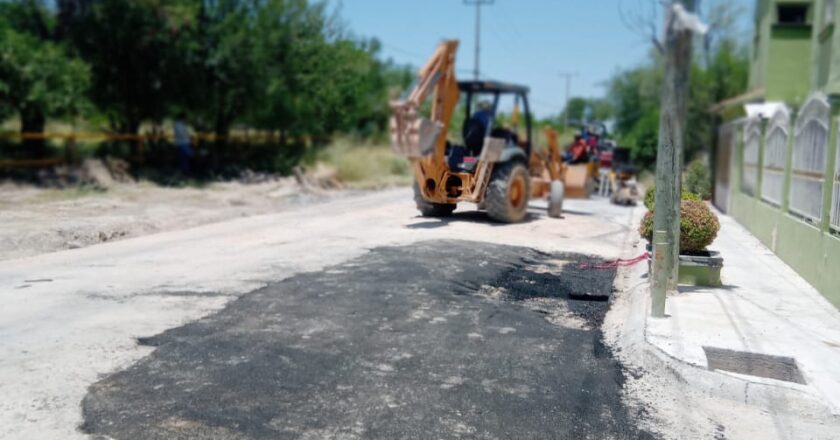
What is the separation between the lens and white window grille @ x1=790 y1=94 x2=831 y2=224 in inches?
363

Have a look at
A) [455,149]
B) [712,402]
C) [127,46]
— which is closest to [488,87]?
[455,149]

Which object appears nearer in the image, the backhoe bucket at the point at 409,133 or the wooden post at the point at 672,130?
the wooden post at the point at 672,130

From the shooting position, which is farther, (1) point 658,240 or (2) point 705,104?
(2) point 705,104

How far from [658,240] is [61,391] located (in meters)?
5.02

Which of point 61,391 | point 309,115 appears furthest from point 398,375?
point 309,115

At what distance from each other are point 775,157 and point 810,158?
8.67 ft

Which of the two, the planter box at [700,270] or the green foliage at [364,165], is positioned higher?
the green foliage at [364,165]

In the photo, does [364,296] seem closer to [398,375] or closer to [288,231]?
[398,375]

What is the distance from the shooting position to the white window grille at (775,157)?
1171 cm

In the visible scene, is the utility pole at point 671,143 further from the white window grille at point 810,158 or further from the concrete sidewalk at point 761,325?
the white window grille at point 810,158

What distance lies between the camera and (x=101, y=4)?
19.3 m

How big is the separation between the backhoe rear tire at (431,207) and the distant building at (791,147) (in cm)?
544

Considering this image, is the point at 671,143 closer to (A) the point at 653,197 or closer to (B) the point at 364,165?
(A) the point at 653,197

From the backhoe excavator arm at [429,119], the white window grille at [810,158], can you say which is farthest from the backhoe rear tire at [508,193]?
the white window grille at [810,158]
